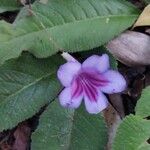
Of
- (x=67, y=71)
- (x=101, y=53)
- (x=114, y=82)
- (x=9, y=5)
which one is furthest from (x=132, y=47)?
(x=9, y=5)

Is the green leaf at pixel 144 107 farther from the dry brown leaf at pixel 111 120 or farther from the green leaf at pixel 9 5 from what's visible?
the green leaf at pixel 9 5

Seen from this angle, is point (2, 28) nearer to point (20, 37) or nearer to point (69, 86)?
point (20, 37)

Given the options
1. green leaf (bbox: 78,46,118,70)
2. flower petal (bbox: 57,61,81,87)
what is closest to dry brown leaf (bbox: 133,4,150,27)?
green leaf (bbox: 78,46,118,70)

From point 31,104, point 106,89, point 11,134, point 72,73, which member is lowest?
point 11,134

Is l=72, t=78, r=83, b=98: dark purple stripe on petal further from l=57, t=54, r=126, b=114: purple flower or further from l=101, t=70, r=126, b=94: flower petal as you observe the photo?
l=101, t=70, r=126, b=94: flower petal

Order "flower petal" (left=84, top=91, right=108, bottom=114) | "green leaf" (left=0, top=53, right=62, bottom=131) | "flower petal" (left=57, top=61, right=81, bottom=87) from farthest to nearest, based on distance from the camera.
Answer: "green leaf" (left=0, top=53, right=62, bottom=131)
"flower petal" (left=84, top=91, right=108, bottom=114)
"flower petal" (left=57, top=61, right=81, bottom=87)

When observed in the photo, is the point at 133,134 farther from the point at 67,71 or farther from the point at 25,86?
the point at 25,86

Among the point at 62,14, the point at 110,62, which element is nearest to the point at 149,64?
the point at 110,62
